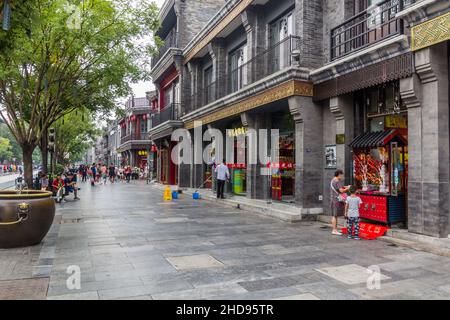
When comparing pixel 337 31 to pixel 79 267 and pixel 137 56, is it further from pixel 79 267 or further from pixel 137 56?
pixel 79 267

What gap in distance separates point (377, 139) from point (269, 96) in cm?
444

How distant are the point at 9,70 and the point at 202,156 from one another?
12215mm

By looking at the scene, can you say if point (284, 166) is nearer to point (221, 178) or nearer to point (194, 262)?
point (221, 178)

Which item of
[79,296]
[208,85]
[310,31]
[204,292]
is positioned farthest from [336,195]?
[208,85]

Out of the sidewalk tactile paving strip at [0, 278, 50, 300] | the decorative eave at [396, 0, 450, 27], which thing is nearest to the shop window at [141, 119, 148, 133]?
the decorative eave at [396, 0, 450, 27]

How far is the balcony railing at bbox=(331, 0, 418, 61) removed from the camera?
914cm

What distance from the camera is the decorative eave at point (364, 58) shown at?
8.51 meters

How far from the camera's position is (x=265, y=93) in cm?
1308

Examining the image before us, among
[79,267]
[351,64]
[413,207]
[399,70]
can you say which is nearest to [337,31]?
[351,64]

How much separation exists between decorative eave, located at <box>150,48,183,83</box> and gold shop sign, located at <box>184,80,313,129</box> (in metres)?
7.36

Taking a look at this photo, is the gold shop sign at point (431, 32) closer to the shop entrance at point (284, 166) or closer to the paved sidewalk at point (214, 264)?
the paved sidewalk at point (214, 264)

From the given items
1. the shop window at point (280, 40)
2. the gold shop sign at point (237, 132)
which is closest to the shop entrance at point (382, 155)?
the shop window at point (280, 40)

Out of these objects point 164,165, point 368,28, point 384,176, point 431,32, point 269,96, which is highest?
point 368,28

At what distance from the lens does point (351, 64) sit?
10.0 metres
